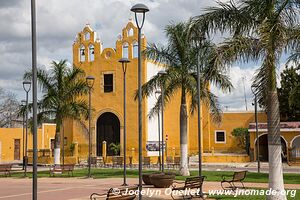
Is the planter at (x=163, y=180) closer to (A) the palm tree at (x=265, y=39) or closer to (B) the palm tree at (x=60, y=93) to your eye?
(A) the palm tree at (x=265, y=39)

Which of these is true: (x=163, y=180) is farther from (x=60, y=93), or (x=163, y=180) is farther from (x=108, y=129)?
(x=108, y=129)

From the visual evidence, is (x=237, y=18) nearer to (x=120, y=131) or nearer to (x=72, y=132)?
(x=120, y=131)

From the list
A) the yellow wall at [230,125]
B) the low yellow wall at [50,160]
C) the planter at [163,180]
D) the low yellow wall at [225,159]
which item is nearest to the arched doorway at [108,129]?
the low yellow wall at [50,160]

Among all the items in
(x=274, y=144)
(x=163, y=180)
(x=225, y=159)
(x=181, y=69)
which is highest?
(x=181, y=69)

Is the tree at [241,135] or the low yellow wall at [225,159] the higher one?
the tree at [241,135]

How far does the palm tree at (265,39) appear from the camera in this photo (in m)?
11.4

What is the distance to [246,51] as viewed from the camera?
1177 centimetres

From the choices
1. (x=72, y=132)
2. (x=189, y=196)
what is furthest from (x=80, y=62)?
(x=189, y=196)

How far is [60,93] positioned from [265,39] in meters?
17.6

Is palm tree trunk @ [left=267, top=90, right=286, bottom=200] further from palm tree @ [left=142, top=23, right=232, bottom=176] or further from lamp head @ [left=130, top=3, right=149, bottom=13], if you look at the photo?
palm tree @ [left=142, top=23, right=232, bottom=176]

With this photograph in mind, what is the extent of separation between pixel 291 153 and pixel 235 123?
10987 mm

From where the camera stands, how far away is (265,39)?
11.2 meters

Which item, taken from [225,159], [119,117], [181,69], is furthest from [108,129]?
[181,69]

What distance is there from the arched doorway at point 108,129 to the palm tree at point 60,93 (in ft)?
33.6
